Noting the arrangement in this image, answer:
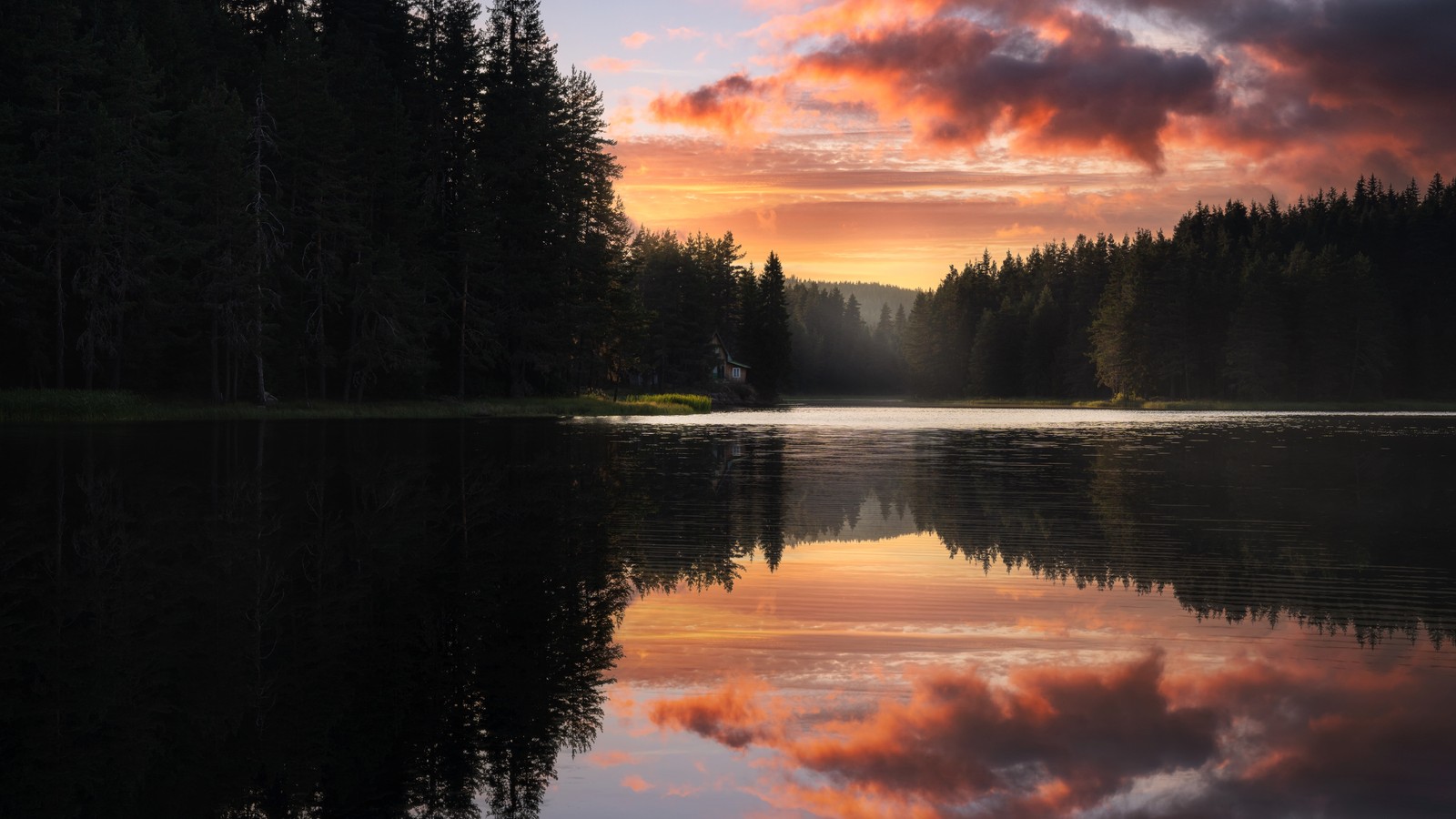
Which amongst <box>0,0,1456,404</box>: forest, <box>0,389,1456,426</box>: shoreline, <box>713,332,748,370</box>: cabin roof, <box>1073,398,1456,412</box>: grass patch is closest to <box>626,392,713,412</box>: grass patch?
<box>0,389,1456,426</box>: shoreline

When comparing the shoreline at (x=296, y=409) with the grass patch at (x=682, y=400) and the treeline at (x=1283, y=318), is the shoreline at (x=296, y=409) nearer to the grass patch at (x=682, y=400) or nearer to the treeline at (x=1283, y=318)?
the grass patch at (x=682, y=400)

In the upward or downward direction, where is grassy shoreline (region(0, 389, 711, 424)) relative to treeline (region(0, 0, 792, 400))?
downward

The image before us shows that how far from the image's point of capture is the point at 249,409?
2334 inches

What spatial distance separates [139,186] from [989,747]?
6516 centimetres

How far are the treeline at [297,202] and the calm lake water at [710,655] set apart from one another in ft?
128

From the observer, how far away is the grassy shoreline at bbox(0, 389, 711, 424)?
2026 inches

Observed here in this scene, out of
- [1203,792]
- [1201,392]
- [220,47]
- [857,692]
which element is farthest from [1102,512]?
[1201,392]

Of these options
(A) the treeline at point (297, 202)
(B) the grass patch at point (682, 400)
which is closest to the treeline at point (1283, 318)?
(B) the grass patch at point (682, 400)

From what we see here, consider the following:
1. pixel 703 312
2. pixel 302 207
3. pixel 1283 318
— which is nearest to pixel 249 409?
pixel 302 207

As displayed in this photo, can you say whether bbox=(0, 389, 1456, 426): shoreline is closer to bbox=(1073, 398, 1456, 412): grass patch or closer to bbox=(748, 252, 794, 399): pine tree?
bbox=(748, 252, 794, 399): pine tree

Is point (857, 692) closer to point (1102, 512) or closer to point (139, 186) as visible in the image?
point (1102, 512)

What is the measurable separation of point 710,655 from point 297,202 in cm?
6548

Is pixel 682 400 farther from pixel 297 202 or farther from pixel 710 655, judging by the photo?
pixel 710 655

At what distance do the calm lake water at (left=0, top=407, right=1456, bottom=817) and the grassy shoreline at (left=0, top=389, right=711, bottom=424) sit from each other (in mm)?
32364
